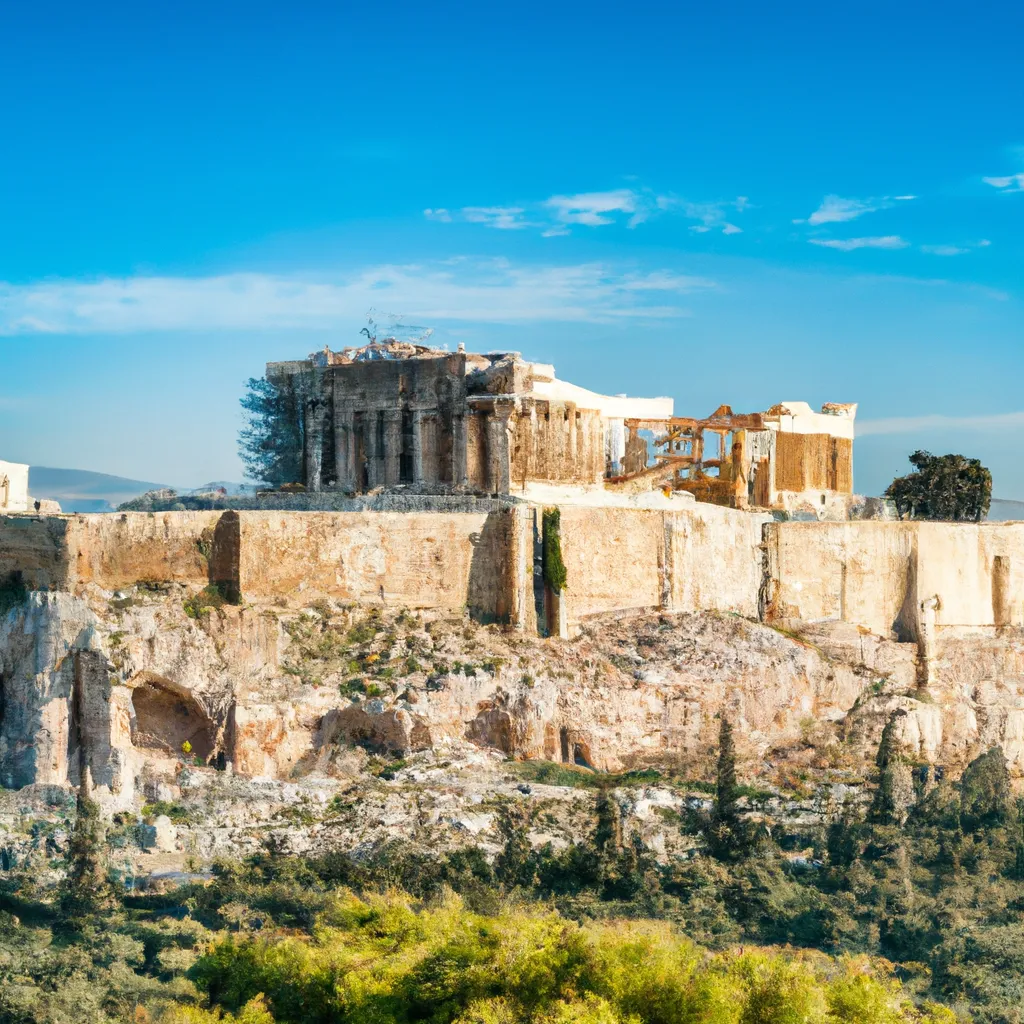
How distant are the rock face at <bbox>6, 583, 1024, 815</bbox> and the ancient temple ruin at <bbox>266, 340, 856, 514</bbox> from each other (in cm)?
483

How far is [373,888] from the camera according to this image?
35219 mm

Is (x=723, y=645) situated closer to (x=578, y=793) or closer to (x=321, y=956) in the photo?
(x=578, y=793)

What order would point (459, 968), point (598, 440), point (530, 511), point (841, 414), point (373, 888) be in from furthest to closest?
point (841, 414) → point (598, 440) → point (530, 511) → point (373, 888) → point (459, 968)

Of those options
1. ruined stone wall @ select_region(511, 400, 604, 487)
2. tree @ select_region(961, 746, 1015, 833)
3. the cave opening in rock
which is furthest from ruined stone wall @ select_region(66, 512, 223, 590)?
tree @ select_region(961, 746, 1015, 833)

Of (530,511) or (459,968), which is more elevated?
(530,511)

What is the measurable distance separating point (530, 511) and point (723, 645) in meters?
6.02

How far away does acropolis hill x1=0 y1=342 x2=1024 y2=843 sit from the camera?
38.6 m

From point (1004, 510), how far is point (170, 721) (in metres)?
31.5

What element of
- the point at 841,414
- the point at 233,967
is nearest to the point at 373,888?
the point at 233,967

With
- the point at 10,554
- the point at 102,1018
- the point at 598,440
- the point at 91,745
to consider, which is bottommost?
the point at 102,1018

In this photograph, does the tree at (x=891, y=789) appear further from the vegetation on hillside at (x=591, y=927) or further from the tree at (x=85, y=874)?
the tree at (x=85, y=874)

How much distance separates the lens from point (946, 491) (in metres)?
60.7

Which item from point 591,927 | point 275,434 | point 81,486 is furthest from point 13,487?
point 81,486

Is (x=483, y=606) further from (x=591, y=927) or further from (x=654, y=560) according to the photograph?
(x=591, y=927)
